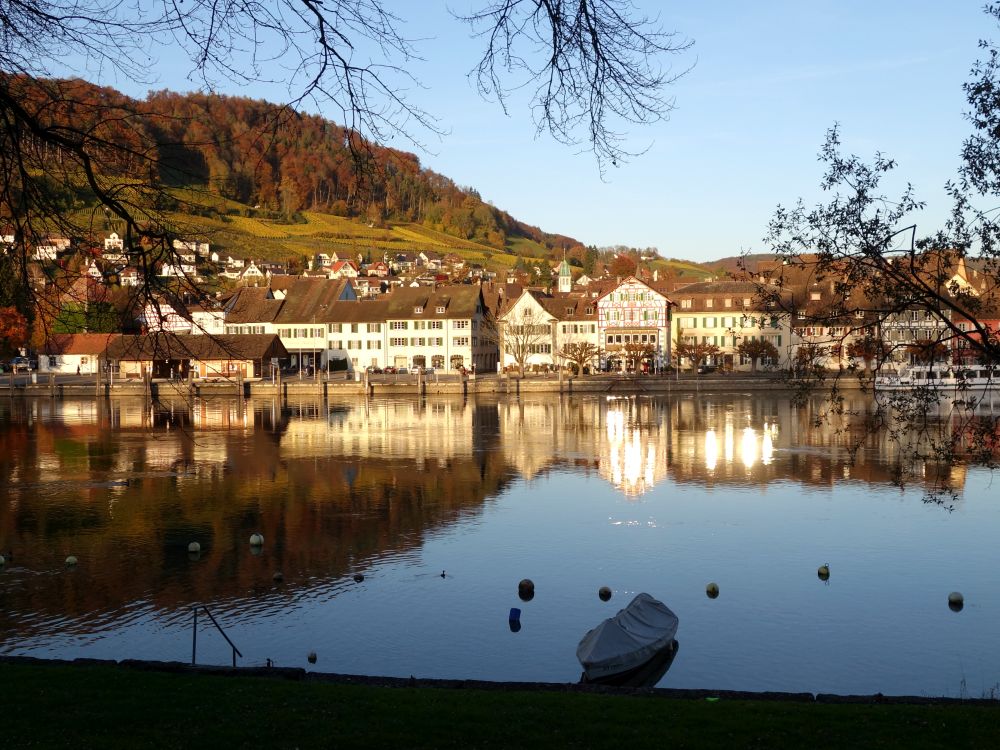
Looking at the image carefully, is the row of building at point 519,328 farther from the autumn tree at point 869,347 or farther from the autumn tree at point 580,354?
the autumn tree at point 869,347

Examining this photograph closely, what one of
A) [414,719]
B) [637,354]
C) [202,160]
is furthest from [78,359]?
[202,160]

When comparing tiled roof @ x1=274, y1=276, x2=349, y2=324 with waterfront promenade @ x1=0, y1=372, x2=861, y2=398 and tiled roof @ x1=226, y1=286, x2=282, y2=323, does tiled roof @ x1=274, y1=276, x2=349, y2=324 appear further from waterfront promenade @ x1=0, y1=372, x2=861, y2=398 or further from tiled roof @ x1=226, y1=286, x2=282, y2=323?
waterfront promenade @ x1=0, y1=372, x2=861, y2=398

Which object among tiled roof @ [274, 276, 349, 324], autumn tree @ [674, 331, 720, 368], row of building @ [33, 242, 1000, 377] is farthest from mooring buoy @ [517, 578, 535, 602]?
tiled roof @ [274, 276, 349, 324]

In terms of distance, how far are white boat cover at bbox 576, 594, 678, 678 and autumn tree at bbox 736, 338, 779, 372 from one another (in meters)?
74.5

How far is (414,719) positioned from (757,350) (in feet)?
268

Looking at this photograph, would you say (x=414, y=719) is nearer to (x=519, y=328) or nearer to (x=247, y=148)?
(x=247, y=148)

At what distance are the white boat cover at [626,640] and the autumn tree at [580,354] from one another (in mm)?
72516

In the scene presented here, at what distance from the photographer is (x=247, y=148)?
23.1 feet

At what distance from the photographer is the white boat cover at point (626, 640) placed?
15.4 meters

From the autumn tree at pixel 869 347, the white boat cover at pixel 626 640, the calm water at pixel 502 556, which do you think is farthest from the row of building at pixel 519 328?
the autumn tree at pixel 869 347

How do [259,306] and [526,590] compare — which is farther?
[259,306]

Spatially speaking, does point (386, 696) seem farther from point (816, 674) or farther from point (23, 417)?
point (23, 417)

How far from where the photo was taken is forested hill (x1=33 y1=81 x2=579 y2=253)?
22.3ft

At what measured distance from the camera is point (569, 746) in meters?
9.80
